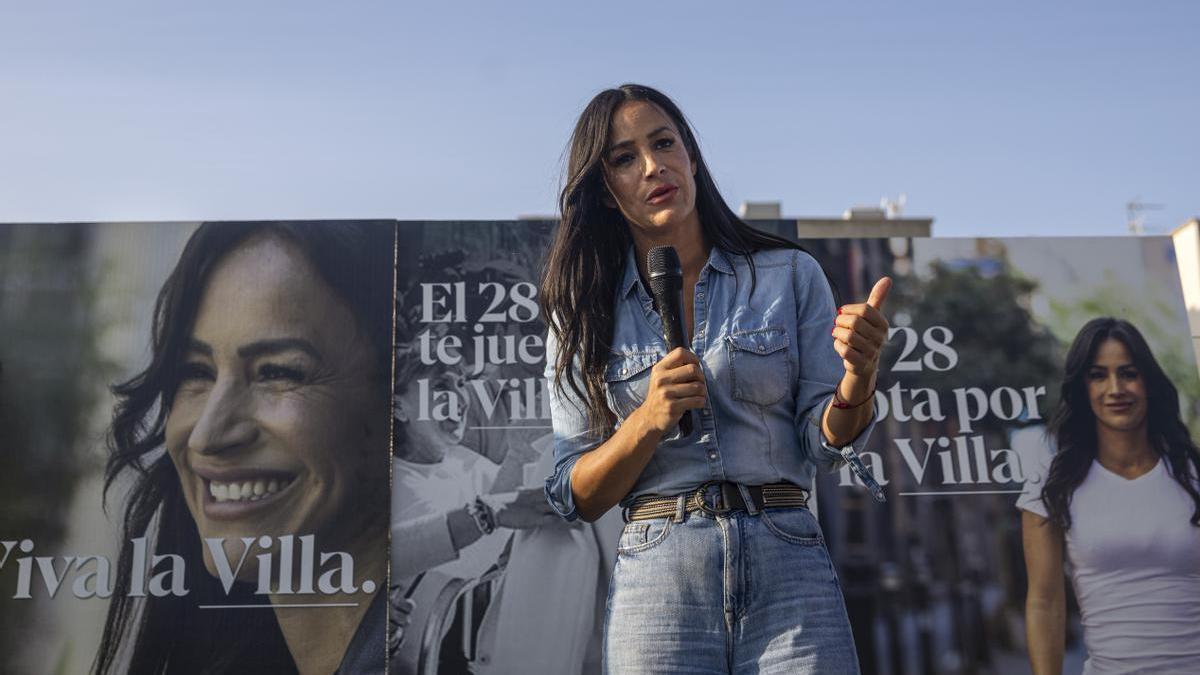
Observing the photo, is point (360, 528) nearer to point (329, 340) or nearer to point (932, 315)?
point (329, 340)

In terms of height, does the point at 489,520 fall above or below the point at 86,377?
below

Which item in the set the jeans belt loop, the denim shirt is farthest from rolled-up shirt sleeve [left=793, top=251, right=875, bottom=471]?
the jeans belt loop

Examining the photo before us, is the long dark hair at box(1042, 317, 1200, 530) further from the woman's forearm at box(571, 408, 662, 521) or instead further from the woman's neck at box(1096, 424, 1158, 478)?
the woman's forearm at box(571, 408, 662, 521)

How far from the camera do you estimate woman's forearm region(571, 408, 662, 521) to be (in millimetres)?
1479

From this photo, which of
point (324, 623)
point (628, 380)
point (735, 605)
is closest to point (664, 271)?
point (628, 380)

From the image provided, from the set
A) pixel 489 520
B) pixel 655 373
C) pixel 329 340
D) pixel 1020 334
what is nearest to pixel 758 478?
pixel 655 373

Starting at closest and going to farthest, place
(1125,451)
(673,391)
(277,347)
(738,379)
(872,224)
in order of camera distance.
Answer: (673,391)
(738,379)
(277,347)
(1125,451)
(872,224)

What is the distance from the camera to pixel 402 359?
473 cm

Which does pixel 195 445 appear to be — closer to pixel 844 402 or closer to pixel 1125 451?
pixel 844 402

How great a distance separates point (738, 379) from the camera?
5.21ft

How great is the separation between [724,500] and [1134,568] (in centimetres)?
404

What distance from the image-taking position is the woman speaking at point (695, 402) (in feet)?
4.78

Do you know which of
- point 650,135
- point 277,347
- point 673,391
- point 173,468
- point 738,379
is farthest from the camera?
point 277,347

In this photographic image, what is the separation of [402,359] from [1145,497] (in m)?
3.51
